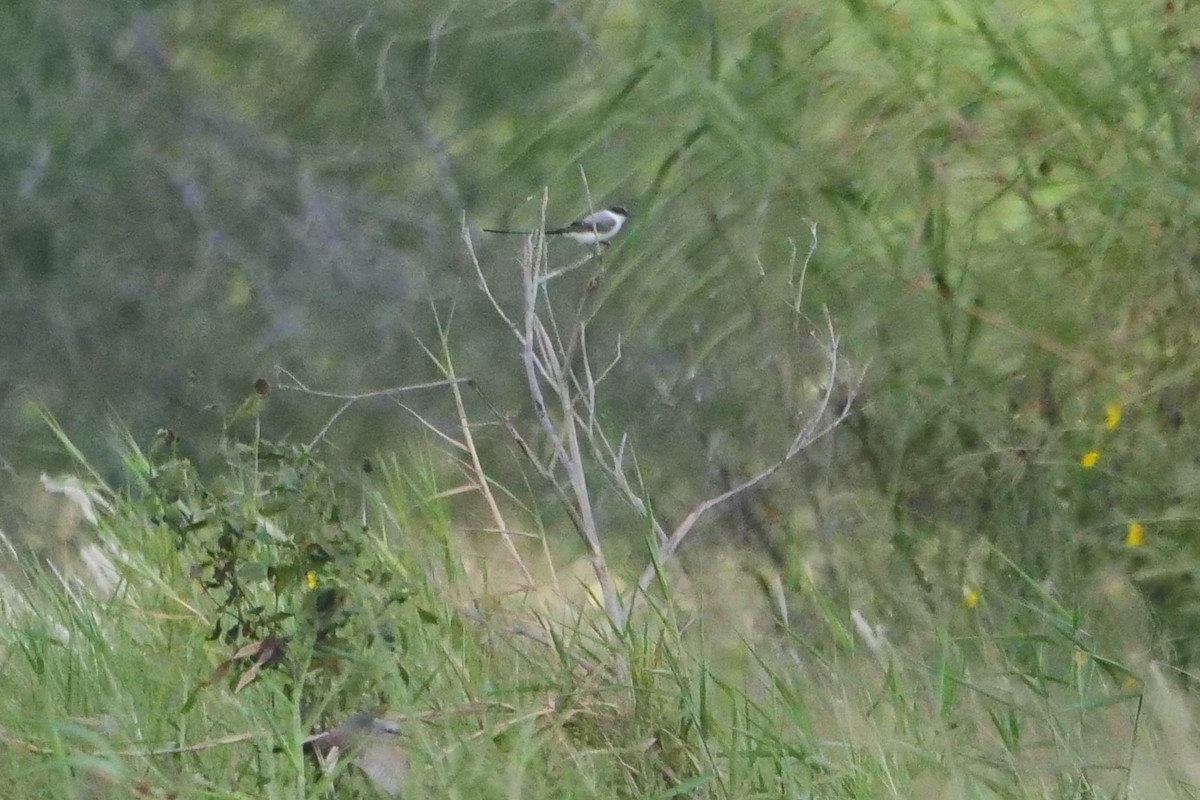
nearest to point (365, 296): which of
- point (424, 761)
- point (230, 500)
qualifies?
point (230, 500)

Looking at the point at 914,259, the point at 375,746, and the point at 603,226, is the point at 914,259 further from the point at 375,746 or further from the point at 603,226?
the point at 375,746

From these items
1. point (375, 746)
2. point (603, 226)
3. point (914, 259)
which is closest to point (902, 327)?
point (914, 259)

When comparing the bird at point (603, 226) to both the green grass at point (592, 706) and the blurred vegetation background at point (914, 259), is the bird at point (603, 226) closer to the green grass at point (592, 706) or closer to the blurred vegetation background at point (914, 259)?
the blurred vegetation background at point (914, 259)

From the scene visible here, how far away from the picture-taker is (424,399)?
3.52m

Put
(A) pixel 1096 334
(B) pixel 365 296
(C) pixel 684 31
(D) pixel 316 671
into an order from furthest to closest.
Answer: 1. (B) pixel 365 296
2. (C) pixel 684 31
3. (A) pixel 1096 334
4. (D) pixel 316 671

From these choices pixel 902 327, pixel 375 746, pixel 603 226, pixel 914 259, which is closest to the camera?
pixel 375 746

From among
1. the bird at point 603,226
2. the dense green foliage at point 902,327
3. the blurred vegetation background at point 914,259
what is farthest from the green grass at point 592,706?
the bird at point 603,226

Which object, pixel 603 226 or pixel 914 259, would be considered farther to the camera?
pixel 603 226

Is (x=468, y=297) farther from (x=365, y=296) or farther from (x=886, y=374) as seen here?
(x=886, y=374)

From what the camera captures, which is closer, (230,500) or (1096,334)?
(230,500)

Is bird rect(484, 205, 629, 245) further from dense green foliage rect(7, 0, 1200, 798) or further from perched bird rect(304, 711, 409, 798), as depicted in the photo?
perched bird rect(304, 711, 409, 798)

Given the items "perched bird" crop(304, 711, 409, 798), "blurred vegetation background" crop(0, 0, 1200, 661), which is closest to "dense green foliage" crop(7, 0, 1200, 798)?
"blurred vegetation background" crop(0, 0, 1200, 661)

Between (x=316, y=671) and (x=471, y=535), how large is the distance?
898 millimetres

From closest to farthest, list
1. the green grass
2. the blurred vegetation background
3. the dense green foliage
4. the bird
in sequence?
the green grass → the dense green foliage → the blurred vegetation background → the bird
